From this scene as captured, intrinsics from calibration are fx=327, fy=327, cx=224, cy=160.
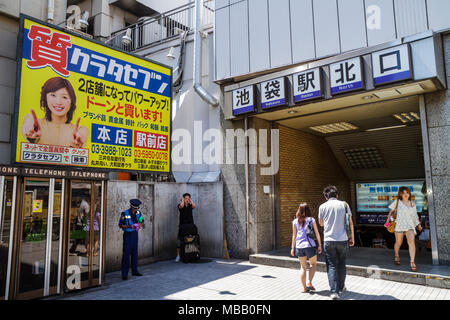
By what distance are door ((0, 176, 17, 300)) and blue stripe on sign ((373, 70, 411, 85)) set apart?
759 cm

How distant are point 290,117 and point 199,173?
338cm

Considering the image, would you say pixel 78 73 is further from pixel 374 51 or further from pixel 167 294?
pixel 374 51

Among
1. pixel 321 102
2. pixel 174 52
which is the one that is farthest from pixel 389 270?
pixel 174 52

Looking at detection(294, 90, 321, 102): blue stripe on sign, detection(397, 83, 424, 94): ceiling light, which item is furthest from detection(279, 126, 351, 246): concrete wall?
detection(397, 83, 424, 94): ceiling light

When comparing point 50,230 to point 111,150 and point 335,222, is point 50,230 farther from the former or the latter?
point 335,222

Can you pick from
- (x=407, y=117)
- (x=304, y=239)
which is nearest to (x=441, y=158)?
(x=407, y=117)

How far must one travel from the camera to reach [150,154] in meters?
9.11

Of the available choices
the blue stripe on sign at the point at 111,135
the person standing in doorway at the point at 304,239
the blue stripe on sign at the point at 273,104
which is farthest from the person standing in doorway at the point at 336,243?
the blue stripe on sign at the point at 111,135

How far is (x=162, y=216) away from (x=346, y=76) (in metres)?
6.33

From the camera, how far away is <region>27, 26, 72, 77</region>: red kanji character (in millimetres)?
6895

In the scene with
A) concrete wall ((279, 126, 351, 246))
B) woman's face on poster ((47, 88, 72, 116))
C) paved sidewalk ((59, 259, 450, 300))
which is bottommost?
paved sidewalk ((59, 259, 450, 300))

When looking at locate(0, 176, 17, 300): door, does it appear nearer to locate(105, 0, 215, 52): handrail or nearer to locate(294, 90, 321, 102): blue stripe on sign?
locate(294, 90, 321, 102): blue stripe on sign

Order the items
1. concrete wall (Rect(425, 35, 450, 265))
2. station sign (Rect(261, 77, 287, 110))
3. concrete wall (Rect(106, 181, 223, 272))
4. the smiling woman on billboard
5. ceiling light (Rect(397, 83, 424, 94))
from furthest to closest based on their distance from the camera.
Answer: station sign (Rect(261, 77, 287, 110)), concrete wall (Rect(106, 181, 223, 272)), ceiling light (Rect(397, 83, 424, 94)), concrete wall (Rect(425, 35, 450, 265)), the smiling woman on billboard

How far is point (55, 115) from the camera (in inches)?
282
